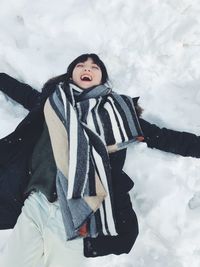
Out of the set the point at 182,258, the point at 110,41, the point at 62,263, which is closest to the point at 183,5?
the point at 110,41

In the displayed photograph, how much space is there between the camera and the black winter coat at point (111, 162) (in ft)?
7.17

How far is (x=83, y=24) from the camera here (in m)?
2.91

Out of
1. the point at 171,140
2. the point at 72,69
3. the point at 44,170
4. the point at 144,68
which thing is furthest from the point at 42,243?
the point at 144,68

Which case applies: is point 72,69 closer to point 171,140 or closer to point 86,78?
point 86,78

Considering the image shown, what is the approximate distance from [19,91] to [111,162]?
0.72 meters

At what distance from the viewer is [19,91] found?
2615mm

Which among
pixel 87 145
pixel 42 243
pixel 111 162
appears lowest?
pixel 42 243

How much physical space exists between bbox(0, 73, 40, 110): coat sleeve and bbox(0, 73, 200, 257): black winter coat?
148 mm

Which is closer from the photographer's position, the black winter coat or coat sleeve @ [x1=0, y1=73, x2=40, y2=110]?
the black winter coat

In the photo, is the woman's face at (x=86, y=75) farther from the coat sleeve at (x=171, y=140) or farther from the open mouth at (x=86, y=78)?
the coat sleeve at (x=171, y=140)

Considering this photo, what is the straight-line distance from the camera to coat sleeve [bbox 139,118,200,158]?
233 centimetres

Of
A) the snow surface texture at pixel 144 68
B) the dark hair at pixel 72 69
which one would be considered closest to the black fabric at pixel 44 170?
the dark hair at pixel 72 69

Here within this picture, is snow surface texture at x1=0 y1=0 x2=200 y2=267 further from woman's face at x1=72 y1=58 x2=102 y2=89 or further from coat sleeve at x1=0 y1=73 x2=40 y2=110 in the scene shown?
woman's face at x1=72 y1=58 x2=102 y2=89

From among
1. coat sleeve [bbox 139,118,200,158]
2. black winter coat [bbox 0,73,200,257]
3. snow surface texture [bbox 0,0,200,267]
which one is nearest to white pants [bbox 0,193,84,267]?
black winter coat [bbox 0,73,200,257]
